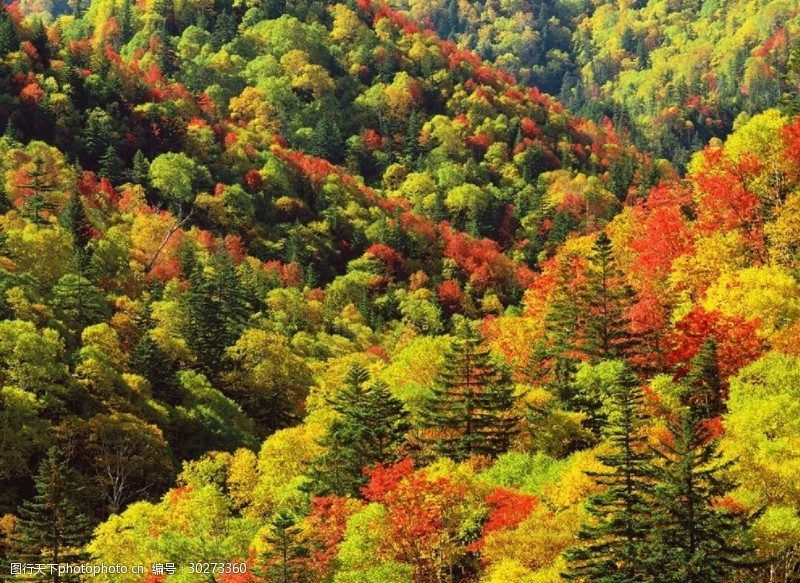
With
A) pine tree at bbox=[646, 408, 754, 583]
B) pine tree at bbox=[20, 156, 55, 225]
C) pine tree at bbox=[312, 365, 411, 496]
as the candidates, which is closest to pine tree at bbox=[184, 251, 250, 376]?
pine tree at bbox=[20, 156, 55, 225]

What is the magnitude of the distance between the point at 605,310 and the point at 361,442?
920 inches

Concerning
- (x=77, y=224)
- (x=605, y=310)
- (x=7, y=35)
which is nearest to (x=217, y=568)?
(x=605, y=310)

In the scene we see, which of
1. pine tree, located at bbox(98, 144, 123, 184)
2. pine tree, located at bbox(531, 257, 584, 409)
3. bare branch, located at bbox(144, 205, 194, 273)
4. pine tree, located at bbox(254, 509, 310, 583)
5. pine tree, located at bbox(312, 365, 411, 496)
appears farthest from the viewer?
pine tree, located at bbox(98, 144, 123, 184)

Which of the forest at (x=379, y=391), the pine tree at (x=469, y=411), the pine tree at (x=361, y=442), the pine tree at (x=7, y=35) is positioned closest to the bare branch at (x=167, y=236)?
the forest at (x=379, y=391)

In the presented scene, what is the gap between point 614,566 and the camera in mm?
43156

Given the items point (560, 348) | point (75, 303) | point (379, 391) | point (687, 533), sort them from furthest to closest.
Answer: point (75, 303), point (560, 348), point (379, 391), point (687, 533)

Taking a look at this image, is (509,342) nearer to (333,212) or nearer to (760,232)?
(760,232)

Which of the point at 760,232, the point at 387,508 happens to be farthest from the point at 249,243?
the point at 387,508

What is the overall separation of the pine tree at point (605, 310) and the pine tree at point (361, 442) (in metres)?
17.0

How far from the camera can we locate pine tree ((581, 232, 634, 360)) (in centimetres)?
7650

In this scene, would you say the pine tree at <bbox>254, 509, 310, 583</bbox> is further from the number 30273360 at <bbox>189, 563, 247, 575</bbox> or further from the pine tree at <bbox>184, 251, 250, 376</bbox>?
the pine tree at <bbox>184, 251, 250, 376</bbox>

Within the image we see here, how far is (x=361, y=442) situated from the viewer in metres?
66.9

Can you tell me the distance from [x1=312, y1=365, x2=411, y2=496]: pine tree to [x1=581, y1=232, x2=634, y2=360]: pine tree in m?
17.0

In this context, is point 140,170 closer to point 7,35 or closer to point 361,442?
point 7,35
